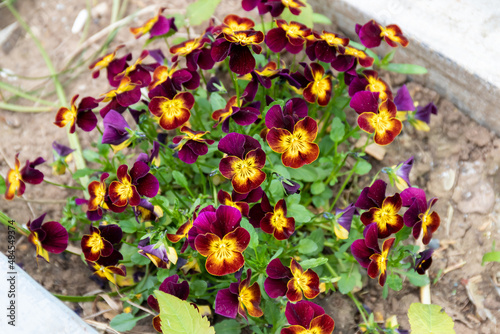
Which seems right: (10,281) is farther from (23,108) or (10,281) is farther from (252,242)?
(23,108)

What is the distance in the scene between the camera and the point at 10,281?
164 cm

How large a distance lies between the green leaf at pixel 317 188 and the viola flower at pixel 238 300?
631 mm

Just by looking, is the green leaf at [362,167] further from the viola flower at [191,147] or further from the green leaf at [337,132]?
the viola flower at [191,147]

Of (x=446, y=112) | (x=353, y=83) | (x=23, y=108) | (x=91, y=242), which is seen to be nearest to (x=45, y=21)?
(x=23, y=108)

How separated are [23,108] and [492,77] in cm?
241

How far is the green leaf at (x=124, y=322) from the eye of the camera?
5.89ft

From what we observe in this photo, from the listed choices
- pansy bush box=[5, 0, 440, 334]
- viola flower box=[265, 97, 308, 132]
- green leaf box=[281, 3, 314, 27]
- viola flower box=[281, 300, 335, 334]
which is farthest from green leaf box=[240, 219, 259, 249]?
green leaf box=[281, 3, 314, 27]

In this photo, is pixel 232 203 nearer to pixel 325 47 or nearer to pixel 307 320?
pixel 307 320

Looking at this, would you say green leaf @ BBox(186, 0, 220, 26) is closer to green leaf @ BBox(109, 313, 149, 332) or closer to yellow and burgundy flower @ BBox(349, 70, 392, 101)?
yellow and burgundy flower @ BBox(349, 70, 392, 101)

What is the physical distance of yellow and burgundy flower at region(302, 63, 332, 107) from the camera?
1.91m

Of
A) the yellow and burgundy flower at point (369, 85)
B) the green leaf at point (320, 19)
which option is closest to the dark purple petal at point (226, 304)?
the yellow and burgundy flower at point (369, 85)

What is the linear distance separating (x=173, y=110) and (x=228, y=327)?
86 cm

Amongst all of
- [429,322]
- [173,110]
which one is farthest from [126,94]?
[429,322]

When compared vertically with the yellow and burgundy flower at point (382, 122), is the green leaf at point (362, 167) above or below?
below
